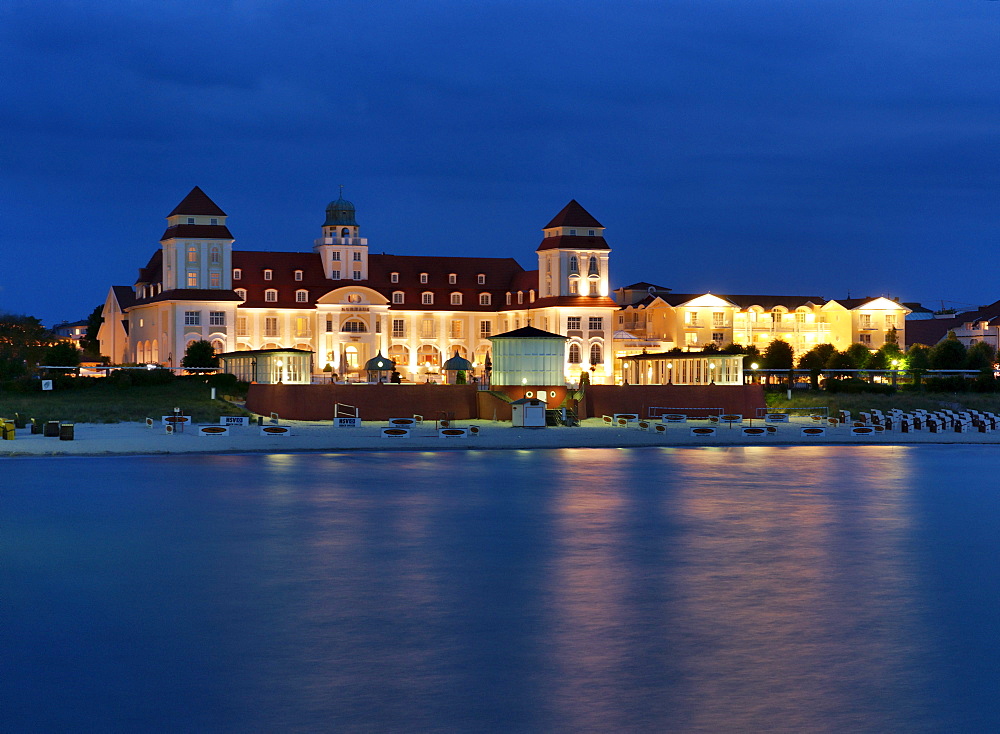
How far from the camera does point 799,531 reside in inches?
990

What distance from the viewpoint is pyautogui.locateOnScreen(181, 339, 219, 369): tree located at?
264ft

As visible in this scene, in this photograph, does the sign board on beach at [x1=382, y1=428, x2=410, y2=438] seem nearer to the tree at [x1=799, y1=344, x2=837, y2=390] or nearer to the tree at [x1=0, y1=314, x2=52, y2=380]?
the tree at [x1=0, y1=314, x2=52, y2=380]

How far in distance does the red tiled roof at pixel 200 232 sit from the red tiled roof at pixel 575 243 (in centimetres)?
2432

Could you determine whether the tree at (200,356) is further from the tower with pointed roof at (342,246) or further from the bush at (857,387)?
the bush at (857,387)

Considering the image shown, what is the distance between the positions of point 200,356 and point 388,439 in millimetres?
32331

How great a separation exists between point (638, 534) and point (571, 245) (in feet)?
238

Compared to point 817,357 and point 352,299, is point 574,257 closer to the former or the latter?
point 352,299

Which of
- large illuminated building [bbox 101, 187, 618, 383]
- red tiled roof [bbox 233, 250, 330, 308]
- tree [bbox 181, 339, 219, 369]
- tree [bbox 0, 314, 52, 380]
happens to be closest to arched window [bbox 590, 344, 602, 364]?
large illuminated building [bbox 101, 187, 618, 383]

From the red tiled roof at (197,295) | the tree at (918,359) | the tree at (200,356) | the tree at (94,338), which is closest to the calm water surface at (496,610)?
the tree at (200,356)

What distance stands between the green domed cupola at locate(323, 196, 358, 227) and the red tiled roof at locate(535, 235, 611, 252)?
16.4 metres

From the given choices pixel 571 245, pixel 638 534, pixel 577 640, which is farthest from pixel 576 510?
pixel 571 245

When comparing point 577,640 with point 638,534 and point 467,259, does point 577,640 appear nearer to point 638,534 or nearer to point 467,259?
point 638,534

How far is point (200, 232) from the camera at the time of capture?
9219 centimetres

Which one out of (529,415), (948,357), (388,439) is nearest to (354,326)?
(529,415)
